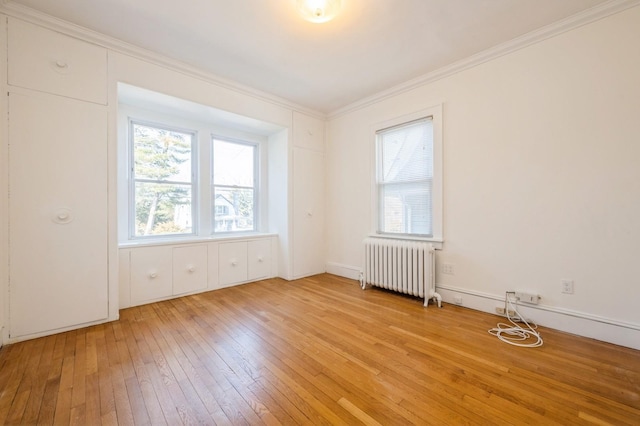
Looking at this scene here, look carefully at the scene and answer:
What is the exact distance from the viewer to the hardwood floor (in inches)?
58.0

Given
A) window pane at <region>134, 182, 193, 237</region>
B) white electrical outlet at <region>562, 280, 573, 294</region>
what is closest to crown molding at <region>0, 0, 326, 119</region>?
window pane at <region>134, 182, 193, 237</region>

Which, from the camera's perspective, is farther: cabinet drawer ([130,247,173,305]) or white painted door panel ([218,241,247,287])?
white painted door panel ([218,241,247,287])

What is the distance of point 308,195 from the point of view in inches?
180

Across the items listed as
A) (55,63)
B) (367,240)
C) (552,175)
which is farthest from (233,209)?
(552,175)

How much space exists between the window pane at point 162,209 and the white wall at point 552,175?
3567mm

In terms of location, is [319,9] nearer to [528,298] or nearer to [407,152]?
[407,152]

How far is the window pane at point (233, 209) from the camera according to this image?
13.8 feet

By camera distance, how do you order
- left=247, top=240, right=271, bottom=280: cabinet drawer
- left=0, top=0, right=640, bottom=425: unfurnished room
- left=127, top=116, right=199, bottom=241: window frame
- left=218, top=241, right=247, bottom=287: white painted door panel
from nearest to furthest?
left=0, top=0, right=640, bottom=425: unfurnished room, left=127, top=116, right=199, bottom=241: window frame, left=218, top=241, right=247, bottom=287: white painted door panel, left=247, top=240, right=271, bottom=280: cabinet drawer

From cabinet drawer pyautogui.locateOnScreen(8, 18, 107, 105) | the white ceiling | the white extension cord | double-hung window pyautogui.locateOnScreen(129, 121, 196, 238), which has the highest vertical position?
the white ceiling

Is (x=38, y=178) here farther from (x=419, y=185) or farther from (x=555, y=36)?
(x=555, y=36)

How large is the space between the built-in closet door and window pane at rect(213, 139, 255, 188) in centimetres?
162

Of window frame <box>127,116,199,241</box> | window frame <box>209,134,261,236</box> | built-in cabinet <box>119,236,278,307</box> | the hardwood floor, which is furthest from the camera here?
window frame <box>209,134,261,236</box>

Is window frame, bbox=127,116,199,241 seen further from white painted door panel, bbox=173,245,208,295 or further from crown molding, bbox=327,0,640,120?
crown molding, bbox=327,0,640,120

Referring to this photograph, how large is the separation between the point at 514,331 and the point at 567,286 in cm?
64
